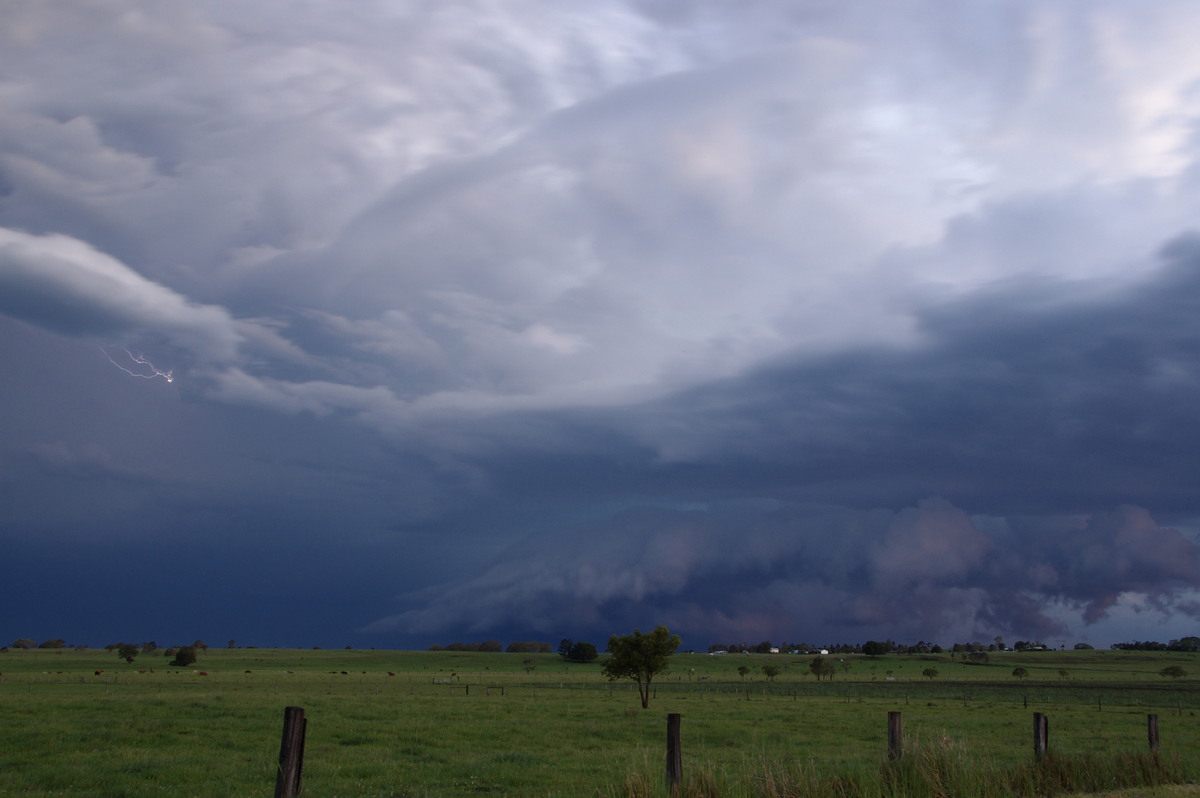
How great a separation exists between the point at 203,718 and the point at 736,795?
35641 mm

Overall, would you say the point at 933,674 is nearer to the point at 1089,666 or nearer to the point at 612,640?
the point at 1089,666

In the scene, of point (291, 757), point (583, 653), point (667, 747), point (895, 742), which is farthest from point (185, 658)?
point (291, 757)

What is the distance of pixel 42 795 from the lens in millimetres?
18656

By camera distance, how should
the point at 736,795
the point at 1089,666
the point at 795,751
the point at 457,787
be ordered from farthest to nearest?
1. the point at 1089,666
2. the point at 795,751
3. the point at 457,787
4. the point at 736,795

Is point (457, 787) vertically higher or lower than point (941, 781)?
lower

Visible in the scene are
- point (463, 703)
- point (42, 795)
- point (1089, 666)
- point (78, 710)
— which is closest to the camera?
point (42, 795)

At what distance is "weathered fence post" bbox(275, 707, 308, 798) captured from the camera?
8.93 meters

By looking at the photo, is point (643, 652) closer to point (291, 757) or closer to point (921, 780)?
point (921, 780)

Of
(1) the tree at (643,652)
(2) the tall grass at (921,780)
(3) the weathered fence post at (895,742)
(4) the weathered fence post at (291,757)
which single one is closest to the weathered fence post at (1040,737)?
(2) the tall grass at (921,780)

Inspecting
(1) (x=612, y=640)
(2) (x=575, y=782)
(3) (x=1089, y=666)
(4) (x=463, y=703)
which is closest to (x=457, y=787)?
(2) (x=575, y=782)

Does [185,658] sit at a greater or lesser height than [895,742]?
lesser

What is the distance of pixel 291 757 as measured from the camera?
902 centimetres

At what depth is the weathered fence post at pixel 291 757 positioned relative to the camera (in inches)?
352

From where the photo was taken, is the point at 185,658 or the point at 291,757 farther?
the point at 185,658
